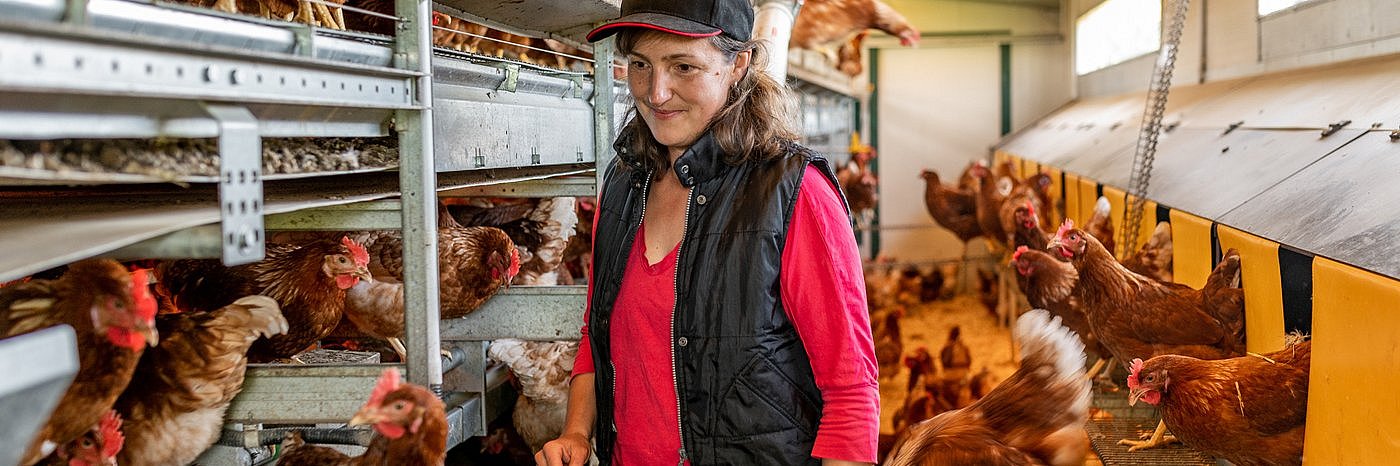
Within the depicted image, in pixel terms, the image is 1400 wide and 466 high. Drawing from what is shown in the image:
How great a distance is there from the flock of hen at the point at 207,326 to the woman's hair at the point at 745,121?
54 centimetres

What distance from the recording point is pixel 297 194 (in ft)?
5.36

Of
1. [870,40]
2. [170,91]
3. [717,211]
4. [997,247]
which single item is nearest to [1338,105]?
[717,211]

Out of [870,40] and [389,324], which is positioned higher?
[870,40]

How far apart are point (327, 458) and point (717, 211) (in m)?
0.99

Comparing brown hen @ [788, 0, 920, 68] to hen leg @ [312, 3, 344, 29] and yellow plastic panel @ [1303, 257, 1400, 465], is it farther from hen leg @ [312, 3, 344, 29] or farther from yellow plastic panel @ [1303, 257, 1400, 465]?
yellow plastic panel @ [1303, 257, 1400, 465]

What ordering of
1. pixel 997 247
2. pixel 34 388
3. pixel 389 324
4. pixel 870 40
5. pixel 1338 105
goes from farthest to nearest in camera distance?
1. pixel 870 40
2. pixel 997 247
3. pixel 1338 105
4. pixel 389 324
5. pixel 34 388

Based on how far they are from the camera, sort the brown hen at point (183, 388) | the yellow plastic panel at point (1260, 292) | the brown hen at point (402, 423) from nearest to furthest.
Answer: the brown hen at point (402, 423) → the brown hen at point (183, 388) → the yellow plastic panel at point (1260, 292)

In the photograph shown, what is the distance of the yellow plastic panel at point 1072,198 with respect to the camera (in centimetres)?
472

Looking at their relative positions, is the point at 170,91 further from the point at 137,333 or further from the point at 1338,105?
the point at 1338,105

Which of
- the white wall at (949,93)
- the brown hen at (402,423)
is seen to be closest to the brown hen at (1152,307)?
the brown hen at (402,423)

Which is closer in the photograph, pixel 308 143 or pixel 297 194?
pixel 308 143

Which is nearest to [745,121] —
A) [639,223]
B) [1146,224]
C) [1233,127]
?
[639,223]

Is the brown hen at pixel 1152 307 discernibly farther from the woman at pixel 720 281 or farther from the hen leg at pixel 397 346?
the hen leg at pixel 397 346

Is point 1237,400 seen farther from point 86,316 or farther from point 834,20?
point 834,20
